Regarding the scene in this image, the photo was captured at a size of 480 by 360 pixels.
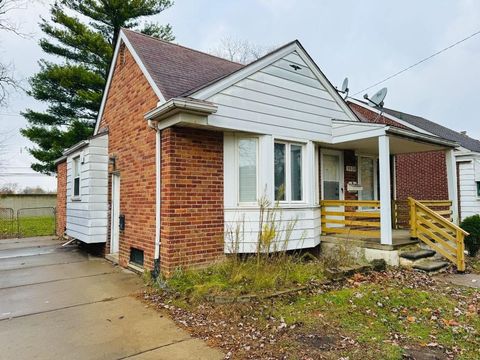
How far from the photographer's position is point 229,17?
17531 mm

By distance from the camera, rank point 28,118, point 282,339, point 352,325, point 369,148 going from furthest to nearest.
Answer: point 28,118
point 369,148
point 352,325
point 282,339

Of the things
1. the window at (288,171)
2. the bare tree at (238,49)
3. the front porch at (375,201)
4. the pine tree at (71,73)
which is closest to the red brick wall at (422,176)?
the front porch at (375,201)

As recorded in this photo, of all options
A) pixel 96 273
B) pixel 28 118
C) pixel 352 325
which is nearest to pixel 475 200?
pixel 352 325

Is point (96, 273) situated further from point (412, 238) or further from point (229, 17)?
point (229, 17)

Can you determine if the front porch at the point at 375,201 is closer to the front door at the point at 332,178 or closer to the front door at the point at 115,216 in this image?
the front door at the point at 332,178

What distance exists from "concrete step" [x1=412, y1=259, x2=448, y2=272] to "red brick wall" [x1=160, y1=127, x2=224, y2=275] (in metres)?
4.02

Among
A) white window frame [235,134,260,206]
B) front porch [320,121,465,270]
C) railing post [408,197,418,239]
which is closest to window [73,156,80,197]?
white window frame [235,134,260,206]

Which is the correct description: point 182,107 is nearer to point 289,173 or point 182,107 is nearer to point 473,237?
point 289,173

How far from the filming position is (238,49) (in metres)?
27.9

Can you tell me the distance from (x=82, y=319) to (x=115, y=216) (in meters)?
4.04

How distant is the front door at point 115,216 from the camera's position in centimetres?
806

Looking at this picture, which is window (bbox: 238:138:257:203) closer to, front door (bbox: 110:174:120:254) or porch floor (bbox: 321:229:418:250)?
porch floor (bbox: 321:229:418:250)

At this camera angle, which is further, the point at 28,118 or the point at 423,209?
the point at 28,118

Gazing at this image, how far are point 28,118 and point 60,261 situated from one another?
43.3 ft
